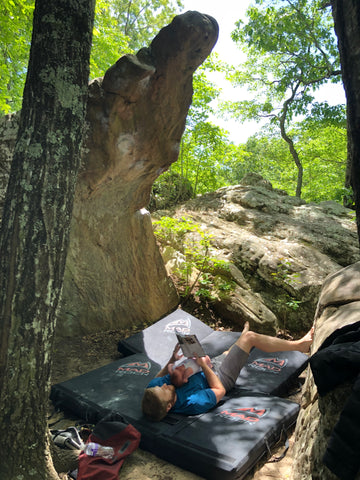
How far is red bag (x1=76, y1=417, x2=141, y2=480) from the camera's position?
2367mm

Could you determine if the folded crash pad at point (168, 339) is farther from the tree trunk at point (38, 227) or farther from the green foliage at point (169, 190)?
the green foliage at point (169, 190)

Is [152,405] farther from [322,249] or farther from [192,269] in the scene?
[322,249]

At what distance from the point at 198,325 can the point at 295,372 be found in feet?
5.28

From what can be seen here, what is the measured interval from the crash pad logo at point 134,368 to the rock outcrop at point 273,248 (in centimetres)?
202

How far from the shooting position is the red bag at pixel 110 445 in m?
2.37

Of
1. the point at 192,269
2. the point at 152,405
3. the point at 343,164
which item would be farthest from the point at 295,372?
the point at 343,164

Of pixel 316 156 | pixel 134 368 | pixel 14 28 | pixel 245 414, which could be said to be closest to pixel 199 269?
pixel 134 368

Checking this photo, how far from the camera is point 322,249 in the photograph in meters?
6.69

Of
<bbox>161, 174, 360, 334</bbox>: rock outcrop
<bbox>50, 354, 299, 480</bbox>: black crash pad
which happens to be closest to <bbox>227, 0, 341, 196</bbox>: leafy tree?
<bbox>161, 174, 360, 334</bbox>: rock outcrop

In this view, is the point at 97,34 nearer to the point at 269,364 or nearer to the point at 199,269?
the point at 199,269

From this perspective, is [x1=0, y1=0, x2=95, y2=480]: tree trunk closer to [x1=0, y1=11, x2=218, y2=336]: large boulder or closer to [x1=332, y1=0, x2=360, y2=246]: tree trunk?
[x1=332, y1=0, x2=360, y2=246]: tree trunk

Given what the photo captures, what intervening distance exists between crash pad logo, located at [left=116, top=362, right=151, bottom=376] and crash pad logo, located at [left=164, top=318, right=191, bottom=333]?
835 mm

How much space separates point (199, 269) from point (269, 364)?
252cm

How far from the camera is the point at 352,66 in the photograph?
1.27m
